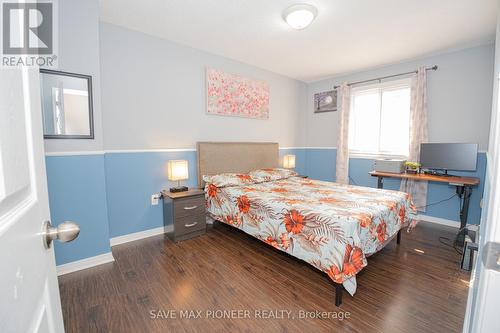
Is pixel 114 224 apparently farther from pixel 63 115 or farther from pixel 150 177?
pixel 63 115

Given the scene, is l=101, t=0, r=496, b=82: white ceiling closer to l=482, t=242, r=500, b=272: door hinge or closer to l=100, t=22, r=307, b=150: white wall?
l=100, t=22, r=307, b=150: white wall

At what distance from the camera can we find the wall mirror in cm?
192

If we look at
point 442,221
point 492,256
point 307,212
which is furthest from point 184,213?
point 442,221

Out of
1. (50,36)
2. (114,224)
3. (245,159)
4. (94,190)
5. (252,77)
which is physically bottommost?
(114,224)

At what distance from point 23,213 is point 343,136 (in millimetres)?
4495

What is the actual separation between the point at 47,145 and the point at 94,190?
54 cm

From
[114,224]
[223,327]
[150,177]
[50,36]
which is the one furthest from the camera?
[150,177]

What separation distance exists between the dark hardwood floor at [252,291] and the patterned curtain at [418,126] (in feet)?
3.76

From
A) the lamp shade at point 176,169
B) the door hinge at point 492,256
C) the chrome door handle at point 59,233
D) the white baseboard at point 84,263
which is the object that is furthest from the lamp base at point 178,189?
the door hinge at point 492,256

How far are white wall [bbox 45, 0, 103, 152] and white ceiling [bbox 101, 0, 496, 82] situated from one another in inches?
11.7

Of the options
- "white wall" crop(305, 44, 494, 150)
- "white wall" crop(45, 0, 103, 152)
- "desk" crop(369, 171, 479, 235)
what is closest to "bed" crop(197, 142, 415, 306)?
"desk" crop(369, 171, 479, 235)

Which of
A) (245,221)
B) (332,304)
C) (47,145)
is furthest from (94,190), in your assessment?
(332,304)

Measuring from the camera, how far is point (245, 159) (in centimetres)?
373

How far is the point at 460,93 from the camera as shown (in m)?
3.12
